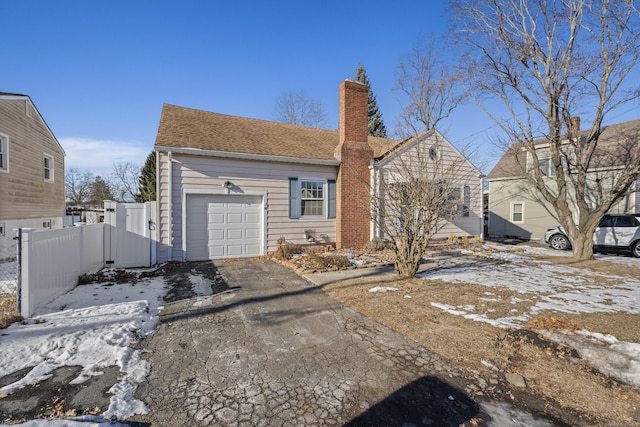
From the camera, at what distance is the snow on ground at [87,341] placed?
2.71 metres

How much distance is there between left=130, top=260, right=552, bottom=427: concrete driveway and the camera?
237cm

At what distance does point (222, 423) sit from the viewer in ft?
7.47

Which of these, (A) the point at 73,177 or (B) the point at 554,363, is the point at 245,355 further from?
(A) the point at 73,177

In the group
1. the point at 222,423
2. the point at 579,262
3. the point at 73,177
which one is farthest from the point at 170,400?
the point at 73,177

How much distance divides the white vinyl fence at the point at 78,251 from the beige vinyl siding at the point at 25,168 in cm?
521

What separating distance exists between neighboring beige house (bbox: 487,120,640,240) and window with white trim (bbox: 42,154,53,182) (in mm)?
21562

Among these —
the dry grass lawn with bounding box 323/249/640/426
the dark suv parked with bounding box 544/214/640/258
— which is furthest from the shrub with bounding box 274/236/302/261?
the dark suv parked with bounding box 544/214/640/258

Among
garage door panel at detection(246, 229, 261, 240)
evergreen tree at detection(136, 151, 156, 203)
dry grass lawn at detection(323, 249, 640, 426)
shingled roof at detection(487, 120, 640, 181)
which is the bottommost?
dry grass lawn at detection(323, 249, 640, 426)

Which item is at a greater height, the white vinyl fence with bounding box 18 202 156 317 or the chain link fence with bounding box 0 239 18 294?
the white vinyl fence with bounding box 18 202 156 317

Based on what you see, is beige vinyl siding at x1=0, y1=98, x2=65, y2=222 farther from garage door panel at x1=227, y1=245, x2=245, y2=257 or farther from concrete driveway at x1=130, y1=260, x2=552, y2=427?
concrete driveway at x1=130, y1=260, x2=552, y2=427

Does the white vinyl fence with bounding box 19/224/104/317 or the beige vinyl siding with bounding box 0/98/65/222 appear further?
the beige vinyl siding with bounding box 0/98/65/222

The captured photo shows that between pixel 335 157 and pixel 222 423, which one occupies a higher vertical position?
pixel 335 157

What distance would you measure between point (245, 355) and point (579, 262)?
10896 millimetres

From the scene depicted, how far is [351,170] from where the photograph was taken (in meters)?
10.9
